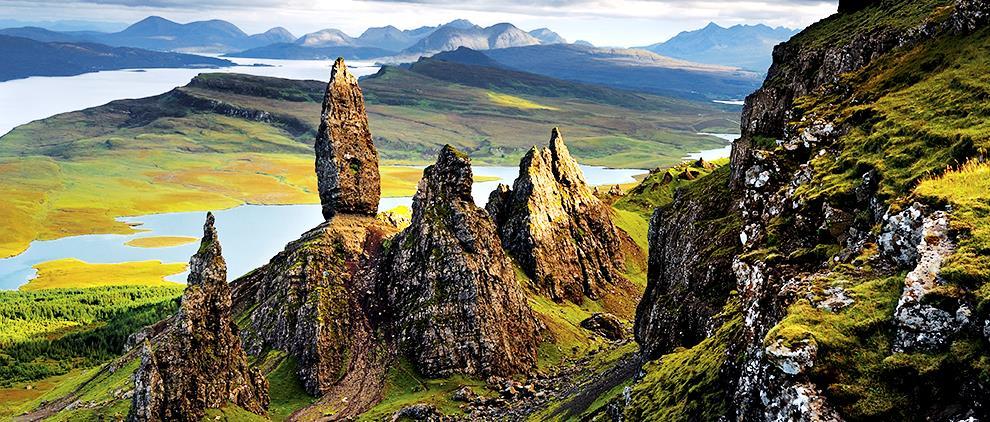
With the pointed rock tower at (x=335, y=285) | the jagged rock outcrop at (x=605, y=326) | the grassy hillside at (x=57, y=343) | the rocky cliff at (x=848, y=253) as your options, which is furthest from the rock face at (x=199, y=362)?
the grassy hillside at (x=57, y=343)

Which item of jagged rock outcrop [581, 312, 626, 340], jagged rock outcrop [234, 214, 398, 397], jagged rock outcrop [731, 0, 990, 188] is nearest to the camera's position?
jagged rock outcrop [731, 0, 990, 188]

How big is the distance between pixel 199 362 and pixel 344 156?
6082 cm

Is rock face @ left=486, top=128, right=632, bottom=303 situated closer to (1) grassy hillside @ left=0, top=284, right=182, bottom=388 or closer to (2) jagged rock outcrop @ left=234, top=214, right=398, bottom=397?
(2) jagged rock outcrop @ left=234, top=214, right=398, bottom=397

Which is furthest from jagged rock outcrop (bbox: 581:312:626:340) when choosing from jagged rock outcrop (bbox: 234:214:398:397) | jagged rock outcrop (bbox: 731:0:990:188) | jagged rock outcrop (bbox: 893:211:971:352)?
jagged rock outcrop (bbox: 893:211:971:352)

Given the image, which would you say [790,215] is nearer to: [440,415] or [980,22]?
[980,22]

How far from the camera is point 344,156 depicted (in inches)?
5709

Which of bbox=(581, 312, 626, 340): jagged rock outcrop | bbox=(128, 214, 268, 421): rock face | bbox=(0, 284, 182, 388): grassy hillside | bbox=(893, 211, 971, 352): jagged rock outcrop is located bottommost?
bbox=(0, 284, 182, 388): grassy hillside

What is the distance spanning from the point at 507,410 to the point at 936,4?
69276 mm

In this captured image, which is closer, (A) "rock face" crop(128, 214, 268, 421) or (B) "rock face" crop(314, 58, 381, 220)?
(A) "rock face" crop(128, 214, 268, 421)

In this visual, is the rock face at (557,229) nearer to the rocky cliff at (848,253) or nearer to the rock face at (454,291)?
the rock face at (454,291)

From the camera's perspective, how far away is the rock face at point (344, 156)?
14412 cm

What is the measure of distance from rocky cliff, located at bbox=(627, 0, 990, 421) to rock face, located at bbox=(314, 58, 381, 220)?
73.0 meters

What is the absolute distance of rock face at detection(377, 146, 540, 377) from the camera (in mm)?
115750

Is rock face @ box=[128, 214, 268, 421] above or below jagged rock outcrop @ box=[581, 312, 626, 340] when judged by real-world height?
above
